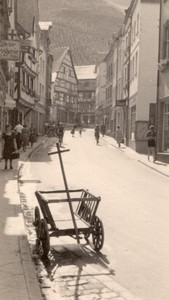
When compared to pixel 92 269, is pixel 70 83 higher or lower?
higher

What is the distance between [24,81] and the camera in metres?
40.7

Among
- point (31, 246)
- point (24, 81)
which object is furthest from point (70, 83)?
point (31, 246)

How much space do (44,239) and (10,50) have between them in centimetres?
1255

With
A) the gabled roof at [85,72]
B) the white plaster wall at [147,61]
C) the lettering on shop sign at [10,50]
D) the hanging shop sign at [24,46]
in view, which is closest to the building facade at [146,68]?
the white plaster wall at [147,61]

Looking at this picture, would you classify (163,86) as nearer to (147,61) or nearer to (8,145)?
(147,61)

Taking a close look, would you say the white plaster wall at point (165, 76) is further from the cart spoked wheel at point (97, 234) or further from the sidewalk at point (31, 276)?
the cart spoked wheel at point (97, 234)

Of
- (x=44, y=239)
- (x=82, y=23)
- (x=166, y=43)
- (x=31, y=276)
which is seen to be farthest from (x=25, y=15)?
(x=82, y=23)

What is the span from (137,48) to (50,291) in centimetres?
2873

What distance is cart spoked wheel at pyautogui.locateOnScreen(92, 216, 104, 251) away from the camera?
6523 mm

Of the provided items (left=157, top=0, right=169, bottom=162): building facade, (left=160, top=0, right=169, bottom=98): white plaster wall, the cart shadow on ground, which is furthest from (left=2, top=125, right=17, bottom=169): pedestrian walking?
the cart shadow on ground

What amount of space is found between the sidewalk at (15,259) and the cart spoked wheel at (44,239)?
0.19 metres

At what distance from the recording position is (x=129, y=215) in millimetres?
9227

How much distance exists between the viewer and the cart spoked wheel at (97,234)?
6.52m

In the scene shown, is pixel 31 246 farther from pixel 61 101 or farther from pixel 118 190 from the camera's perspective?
pixel 61 101
